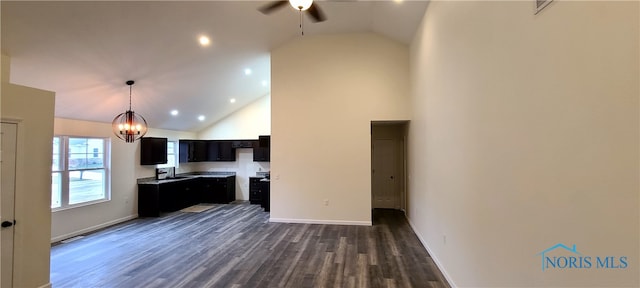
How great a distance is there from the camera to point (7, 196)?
2.76 meters

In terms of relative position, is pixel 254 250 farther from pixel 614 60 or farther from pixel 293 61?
pixel 614 60

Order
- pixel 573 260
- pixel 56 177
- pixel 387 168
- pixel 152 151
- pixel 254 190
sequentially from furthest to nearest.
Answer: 1. pixel 254 190
2. pixel 387 168
3. pixel 152 151
4. pixel 56 177
5. pixel 573 260

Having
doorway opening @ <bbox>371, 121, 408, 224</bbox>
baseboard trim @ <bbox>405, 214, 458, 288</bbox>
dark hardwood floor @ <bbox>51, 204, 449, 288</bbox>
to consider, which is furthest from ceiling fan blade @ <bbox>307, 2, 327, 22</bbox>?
doorway opening @ <bbox>371, 121, 408, 224</bbox>

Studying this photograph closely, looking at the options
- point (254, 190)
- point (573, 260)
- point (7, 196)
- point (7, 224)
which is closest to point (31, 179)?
point (7, 196)

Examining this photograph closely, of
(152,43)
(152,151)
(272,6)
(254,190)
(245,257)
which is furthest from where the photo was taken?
(254,190)

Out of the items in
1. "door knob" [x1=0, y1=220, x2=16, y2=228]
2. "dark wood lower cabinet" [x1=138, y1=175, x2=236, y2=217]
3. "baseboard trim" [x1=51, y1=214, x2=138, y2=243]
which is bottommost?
"baseboard trim" [x1=51, y1=214, x2=138, y2=243]

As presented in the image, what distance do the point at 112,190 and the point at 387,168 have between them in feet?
22.4

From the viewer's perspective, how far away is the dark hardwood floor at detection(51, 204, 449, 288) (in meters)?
3.40

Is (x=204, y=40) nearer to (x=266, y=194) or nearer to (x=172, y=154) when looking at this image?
(x=266, y=194)

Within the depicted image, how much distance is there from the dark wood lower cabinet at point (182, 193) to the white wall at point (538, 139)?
270 inches

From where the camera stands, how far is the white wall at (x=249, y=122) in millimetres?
9125

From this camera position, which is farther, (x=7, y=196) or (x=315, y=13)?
(x=315, y=13)

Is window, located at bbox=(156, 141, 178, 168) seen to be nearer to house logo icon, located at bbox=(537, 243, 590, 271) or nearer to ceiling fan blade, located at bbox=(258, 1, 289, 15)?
ceiling fan blade, located at bbox=(258, 1, 289, 15)

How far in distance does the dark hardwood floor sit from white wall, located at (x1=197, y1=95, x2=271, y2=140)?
370 centimetres
